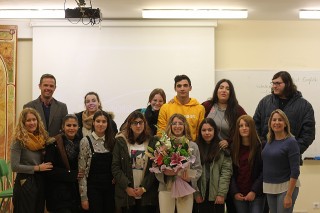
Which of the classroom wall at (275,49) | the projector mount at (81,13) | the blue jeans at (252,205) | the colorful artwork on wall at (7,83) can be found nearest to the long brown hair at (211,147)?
the blue jeans at (252,205)

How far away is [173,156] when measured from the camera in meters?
4.16

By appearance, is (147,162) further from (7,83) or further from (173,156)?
(7,83)

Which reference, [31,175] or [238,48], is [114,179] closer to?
[31,175]

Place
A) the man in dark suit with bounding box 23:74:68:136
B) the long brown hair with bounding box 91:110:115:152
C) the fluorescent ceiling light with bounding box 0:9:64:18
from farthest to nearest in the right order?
1. the fluorescent ceiling light with bounding box 0:9:64:18
2. the man in dark suit with bounding box 23:74:68:136
3. the long brown hair with bounding box 91:110:115:152

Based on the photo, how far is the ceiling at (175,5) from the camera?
5762 millimetres

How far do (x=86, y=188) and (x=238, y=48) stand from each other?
3474mm

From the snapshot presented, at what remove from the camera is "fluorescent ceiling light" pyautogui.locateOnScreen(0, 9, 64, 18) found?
19.9 feet

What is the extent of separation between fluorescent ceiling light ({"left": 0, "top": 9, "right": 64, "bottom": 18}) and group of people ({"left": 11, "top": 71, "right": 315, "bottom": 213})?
2.06 m

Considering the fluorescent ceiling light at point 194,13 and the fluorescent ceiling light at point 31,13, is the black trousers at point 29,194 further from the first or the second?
the fluorescent ceiling light at point 194,13

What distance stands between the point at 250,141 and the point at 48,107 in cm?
217

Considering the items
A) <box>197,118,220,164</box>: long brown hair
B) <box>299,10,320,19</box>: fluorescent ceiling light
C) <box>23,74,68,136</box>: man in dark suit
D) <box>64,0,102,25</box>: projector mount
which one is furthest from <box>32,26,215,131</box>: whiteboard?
<box>197,118,220,164</box>: long brown hair

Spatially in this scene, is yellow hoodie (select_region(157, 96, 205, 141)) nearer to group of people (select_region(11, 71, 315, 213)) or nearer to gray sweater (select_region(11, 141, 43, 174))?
group of people (select_region(11, 71, 315, 213))

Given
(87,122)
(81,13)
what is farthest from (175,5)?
(87,122)

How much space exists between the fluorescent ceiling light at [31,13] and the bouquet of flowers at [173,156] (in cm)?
282
